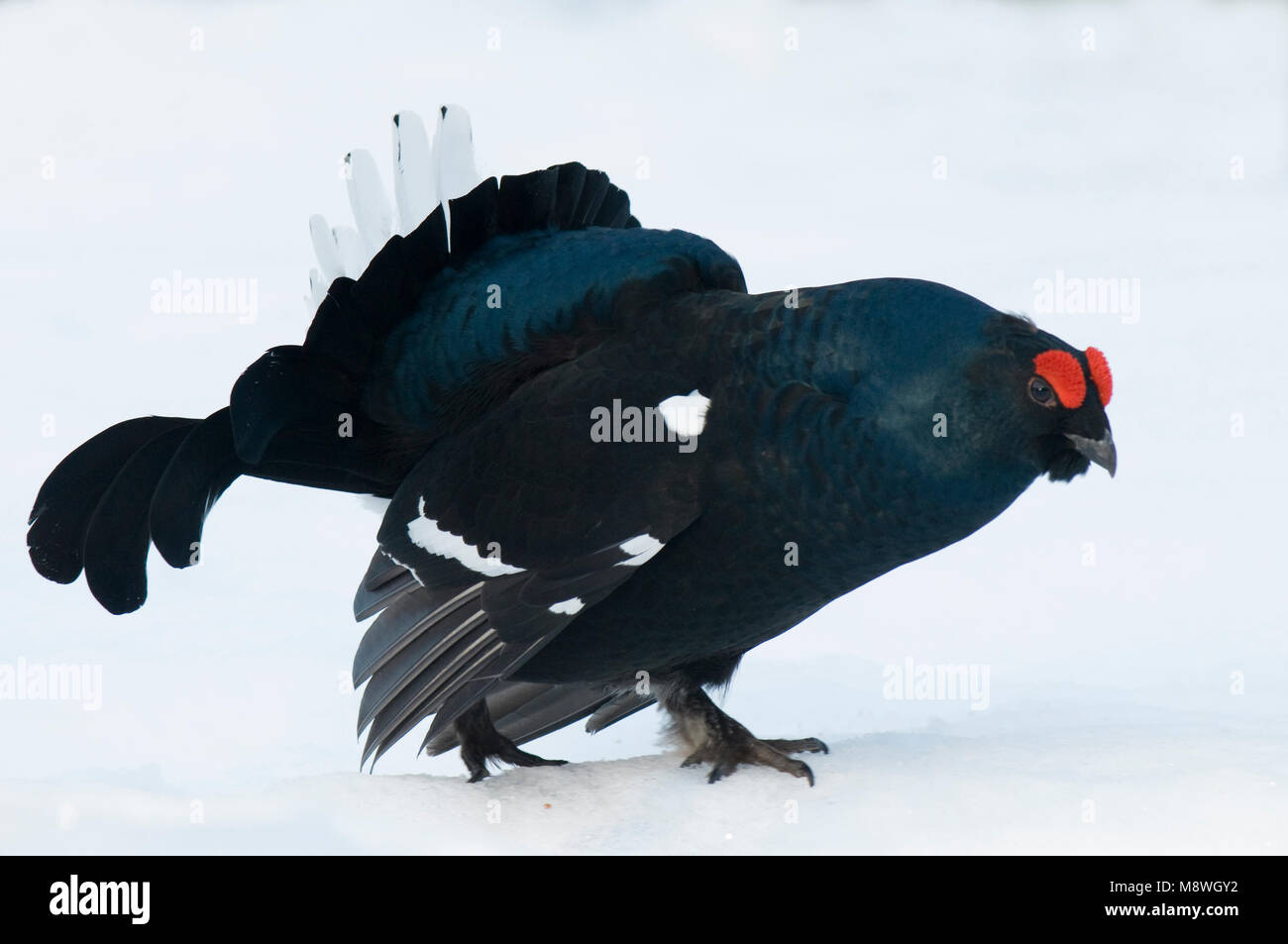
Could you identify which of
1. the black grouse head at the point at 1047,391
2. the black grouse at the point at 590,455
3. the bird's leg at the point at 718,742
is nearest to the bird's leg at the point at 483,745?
the black grouse at the point at 590,455

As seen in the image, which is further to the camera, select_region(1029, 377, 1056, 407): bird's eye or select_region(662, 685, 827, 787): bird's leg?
select_region(662, 685, 827, 787): bird's leg

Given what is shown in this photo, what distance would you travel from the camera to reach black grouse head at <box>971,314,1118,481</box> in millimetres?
2266

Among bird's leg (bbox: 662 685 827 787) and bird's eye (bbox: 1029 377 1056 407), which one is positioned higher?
bird's eye (bbox: 1029 377 1056 407)

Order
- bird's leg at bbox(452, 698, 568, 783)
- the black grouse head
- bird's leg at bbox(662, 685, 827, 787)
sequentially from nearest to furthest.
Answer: the black grouse head < bird's leg at bbox(662, 685, 827, 787) < bird's leg at bbox(452, 698, 568, 783)

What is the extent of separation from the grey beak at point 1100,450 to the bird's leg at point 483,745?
124cm

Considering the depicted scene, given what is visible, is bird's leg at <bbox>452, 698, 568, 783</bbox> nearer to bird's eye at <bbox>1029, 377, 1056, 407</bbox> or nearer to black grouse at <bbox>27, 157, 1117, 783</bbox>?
black grouse at <bbox>27, 157, 1117, 783</bbox>

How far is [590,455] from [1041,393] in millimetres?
773

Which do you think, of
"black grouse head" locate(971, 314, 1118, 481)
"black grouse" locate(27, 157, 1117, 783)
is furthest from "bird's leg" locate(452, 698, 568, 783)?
"black grouse head" locate(971, 314, 1118, 481)

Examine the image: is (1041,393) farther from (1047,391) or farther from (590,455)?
(590,455)

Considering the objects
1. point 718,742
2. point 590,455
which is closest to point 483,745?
point 718,742

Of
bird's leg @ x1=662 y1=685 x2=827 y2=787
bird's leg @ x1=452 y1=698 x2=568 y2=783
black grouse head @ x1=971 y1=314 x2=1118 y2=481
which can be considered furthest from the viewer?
bird's leg @ x1=452 y1=698 x2=568 y2=783

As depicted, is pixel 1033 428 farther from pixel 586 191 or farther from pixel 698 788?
pixel 586 191

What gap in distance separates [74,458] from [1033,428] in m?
1.97

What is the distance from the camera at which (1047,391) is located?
89.6 inches
